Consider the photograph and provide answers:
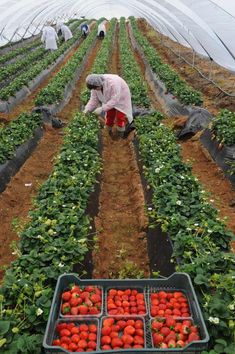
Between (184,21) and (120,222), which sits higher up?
(184,21)

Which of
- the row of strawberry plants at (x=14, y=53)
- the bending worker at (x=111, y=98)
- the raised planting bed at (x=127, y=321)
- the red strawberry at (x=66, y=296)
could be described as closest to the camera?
the raised planting bed at (x=127, y=321)

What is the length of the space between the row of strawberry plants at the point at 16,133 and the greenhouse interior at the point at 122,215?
0.03 m

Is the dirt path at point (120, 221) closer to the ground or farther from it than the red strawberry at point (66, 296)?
closer to the ground

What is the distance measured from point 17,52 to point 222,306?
68.6 feet

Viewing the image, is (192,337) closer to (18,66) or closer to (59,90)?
(59,90)

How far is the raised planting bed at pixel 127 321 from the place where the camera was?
2.60 meters

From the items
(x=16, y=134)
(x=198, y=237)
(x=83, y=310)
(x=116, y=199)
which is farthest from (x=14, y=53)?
(x=83, y=310)

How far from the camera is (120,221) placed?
5.89 metres

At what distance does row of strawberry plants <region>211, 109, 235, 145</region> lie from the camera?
7242 millimetres

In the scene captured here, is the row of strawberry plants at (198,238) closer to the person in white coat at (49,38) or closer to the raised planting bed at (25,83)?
the raised planting bed at (25,83)

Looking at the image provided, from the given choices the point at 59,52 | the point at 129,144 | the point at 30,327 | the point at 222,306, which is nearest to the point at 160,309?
the point at 222,306

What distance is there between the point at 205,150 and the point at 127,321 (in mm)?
5992

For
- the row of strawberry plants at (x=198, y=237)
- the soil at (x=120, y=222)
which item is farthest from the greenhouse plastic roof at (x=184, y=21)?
the row of strawberry plants at (x=198, y=237)

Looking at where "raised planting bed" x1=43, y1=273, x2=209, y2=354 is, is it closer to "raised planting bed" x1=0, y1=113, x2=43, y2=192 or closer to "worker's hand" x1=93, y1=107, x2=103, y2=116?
"raised planting bed" x1=0, y1=113, x2=43, y2=192
